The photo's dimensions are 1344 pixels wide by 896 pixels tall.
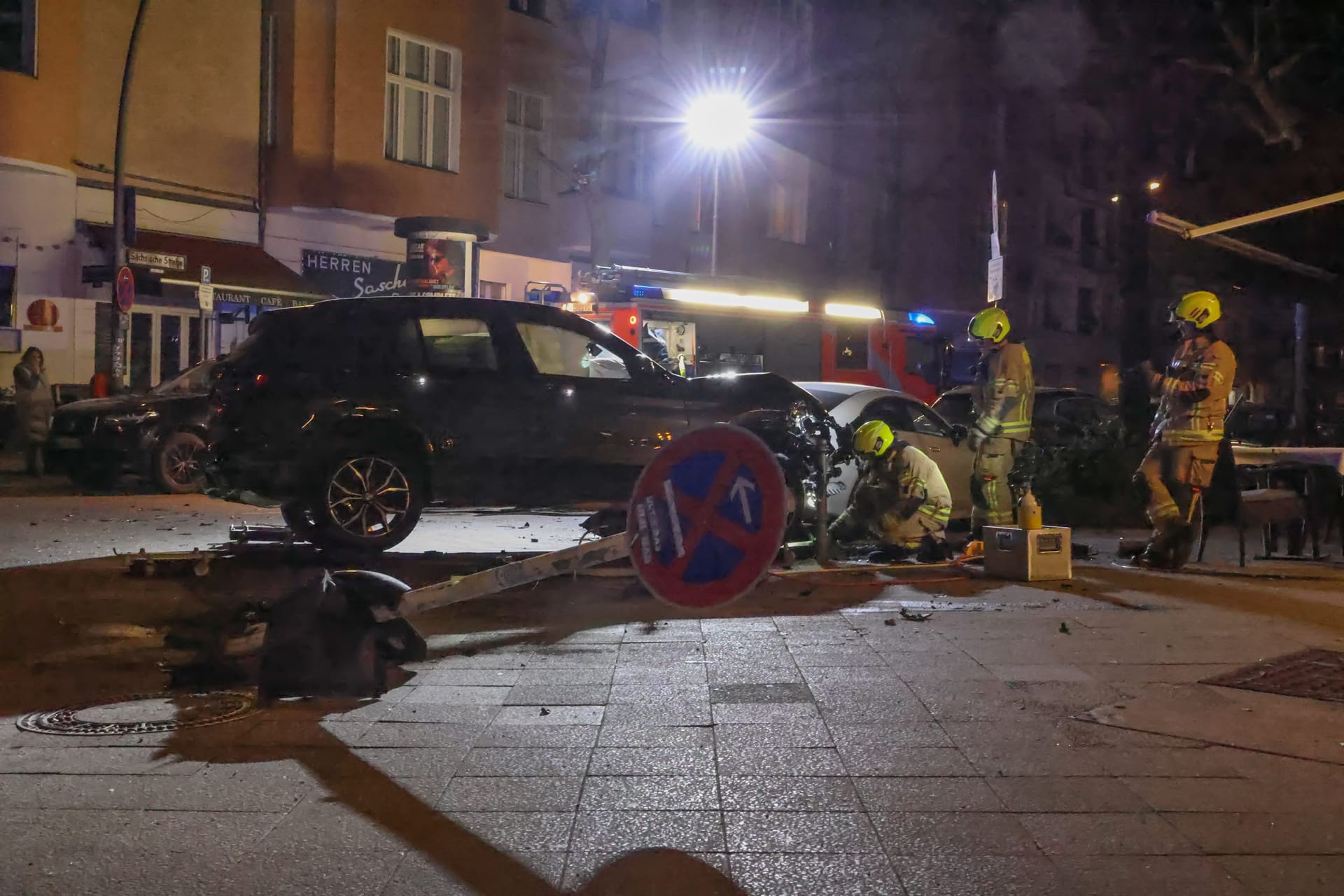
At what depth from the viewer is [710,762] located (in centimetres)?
483

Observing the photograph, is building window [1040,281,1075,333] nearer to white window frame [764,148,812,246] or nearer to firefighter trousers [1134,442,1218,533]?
white window frame [764,148,812,246]

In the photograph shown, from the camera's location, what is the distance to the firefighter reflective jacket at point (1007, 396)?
10.0 m

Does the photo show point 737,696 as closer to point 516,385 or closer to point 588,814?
point 588,814

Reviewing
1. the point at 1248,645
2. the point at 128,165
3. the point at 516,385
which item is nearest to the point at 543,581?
the point at 516,385

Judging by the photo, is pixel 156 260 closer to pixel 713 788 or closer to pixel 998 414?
pixel 998 414

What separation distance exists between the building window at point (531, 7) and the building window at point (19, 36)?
31.2 feet

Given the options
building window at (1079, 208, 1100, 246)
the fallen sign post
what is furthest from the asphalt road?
building window at (1079, 208, 1100, 246)

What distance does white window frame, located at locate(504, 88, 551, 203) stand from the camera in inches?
997

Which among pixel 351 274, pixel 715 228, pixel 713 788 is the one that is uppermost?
pixel 715 228

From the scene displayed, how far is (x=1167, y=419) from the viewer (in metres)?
9.61

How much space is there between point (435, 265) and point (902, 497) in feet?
39.2

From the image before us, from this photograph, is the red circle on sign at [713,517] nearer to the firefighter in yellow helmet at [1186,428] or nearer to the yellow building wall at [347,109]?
the firefighter in yellow helmet at [1186,428]

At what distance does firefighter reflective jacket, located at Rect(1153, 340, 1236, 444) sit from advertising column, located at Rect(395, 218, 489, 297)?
12.7 meters

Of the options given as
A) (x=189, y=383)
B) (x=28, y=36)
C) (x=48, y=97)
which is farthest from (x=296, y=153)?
(x=189, y=383)
